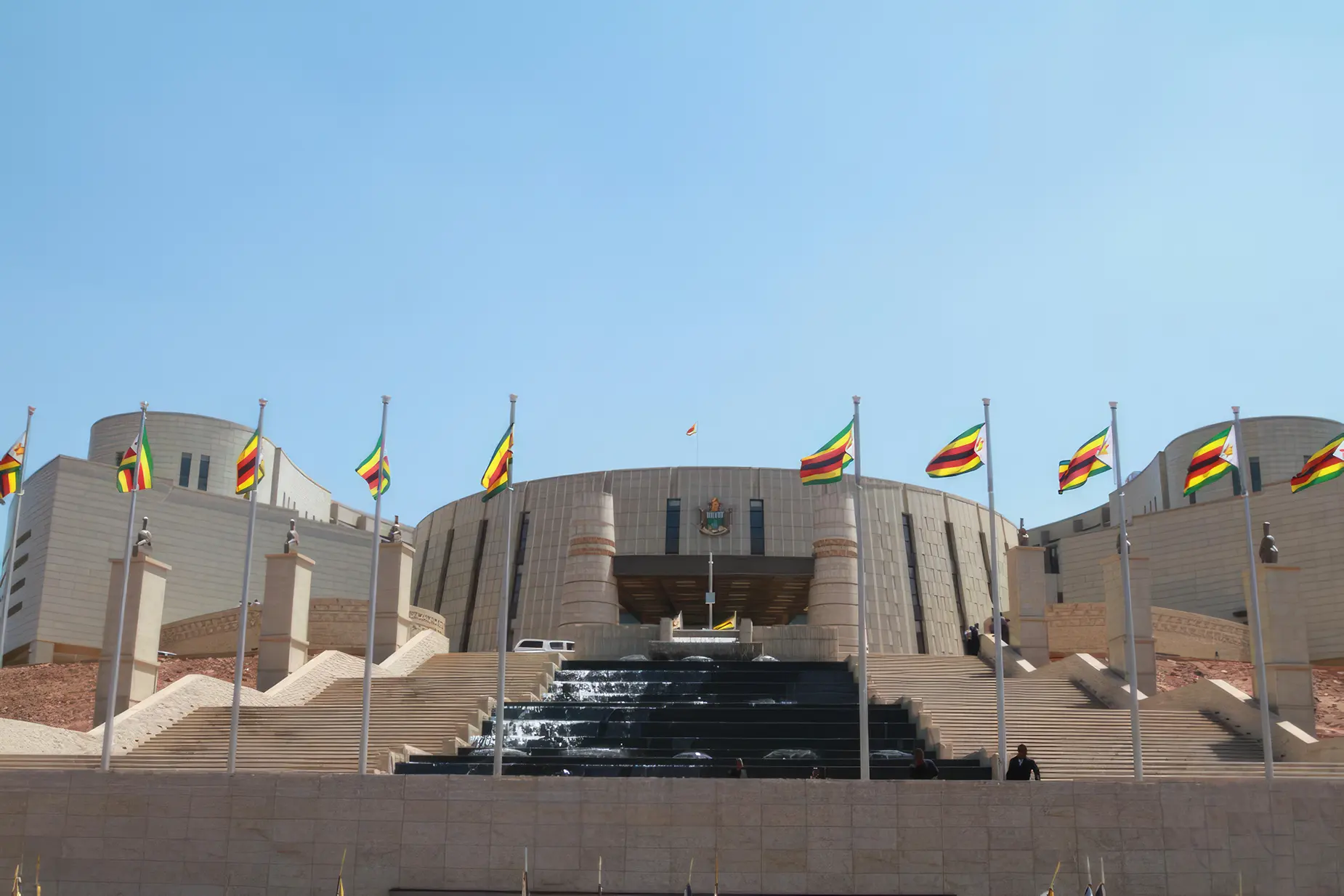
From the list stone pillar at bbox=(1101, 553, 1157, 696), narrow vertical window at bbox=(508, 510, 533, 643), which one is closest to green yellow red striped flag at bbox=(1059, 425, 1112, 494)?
stone pillar at bbox=(1101, 553, 1157, 696)

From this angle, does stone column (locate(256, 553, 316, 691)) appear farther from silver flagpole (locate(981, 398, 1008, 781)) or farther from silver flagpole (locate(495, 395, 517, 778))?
silver flagpole (locate(981, 398, 1008, 781))

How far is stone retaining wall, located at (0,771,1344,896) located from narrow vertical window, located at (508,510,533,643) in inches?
1432

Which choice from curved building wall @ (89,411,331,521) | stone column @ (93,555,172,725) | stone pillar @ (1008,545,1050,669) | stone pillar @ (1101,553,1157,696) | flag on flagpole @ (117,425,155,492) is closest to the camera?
flag on flagpole @ (117,425,155,492)

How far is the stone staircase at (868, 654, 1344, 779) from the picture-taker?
→ 72.4ft

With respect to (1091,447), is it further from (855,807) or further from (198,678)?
(198,678)

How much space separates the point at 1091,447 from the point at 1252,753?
21.4 ft

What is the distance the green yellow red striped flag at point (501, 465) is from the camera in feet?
68.1

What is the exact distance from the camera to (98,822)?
17781mm

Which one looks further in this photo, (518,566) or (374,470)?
(518,566)

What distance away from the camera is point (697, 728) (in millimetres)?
24688

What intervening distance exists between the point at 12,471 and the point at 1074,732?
21111mm

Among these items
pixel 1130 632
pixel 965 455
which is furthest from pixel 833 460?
pixel 1130 632

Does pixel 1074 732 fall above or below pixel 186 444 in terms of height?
below

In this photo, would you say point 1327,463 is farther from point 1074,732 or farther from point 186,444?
point 186,444
